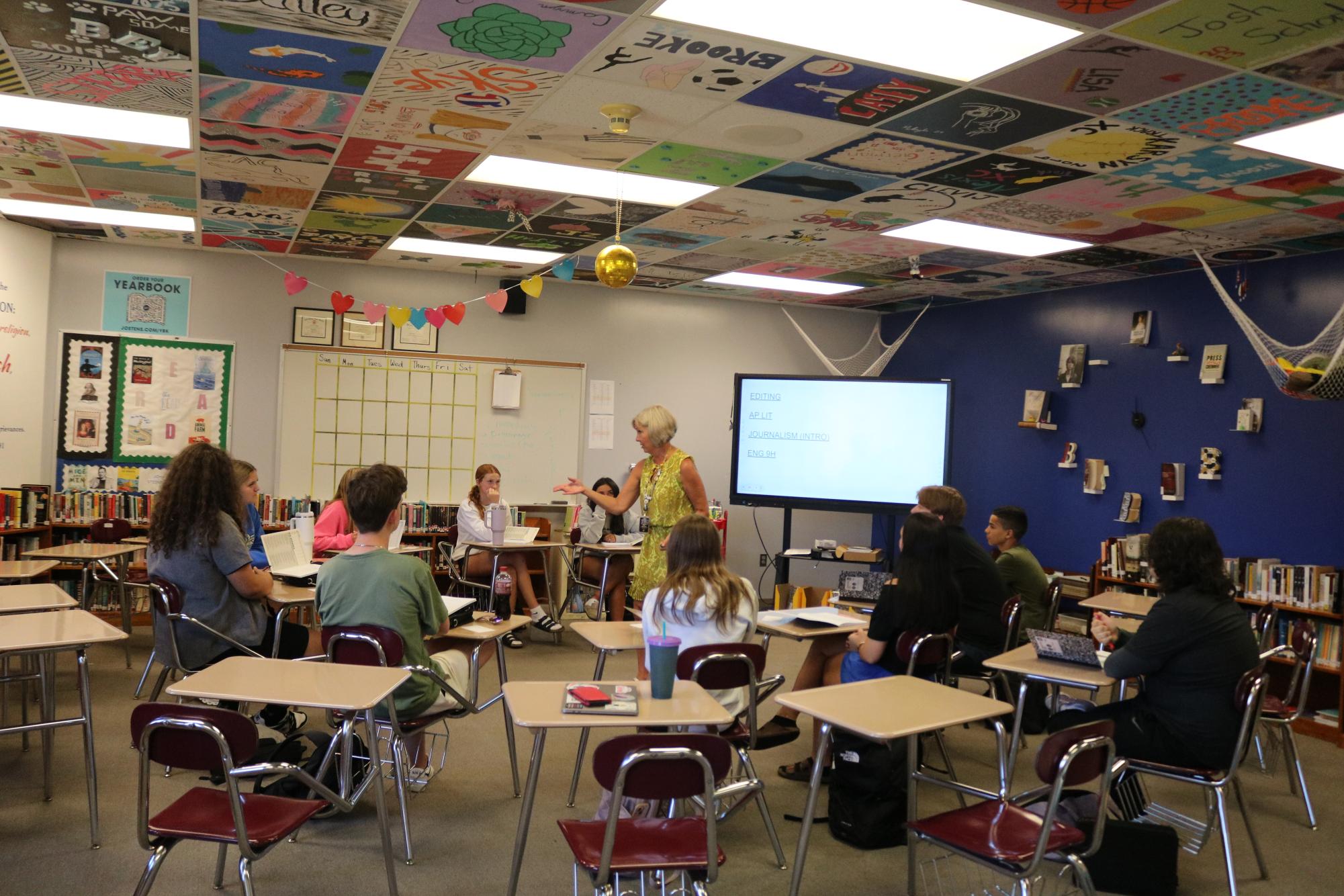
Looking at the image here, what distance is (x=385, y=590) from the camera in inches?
137

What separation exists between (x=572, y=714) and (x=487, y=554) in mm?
4871

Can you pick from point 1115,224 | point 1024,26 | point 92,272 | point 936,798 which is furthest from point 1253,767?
point 92,272

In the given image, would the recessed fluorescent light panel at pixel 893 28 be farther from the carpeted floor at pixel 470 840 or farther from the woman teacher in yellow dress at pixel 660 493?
the carpeted floor at pixel 470 840

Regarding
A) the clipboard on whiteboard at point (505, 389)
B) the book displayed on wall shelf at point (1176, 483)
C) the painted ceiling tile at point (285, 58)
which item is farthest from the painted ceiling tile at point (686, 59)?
the clipboard on whiteboard at point (505, 389)

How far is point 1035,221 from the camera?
18.6 ft

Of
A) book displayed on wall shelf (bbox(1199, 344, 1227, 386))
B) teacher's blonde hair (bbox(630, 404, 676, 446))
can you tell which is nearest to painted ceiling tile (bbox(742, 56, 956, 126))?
teacher's blonde hair (bbox(630, 404, 676, 446))

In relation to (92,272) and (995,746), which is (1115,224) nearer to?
(995,746)

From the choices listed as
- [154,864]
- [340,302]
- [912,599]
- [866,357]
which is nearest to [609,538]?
[340,302]

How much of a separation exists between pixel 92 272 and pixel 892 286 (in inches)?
243

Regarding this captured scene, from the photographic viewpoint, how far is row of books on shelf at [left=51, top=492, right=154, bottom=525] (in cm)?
722

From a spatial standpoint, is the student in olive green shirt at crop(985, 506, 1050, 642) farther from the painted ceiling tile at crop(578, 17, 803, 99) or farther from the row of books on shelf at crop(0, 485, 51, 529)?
the row of books on shelf at crop(0, 485, 51, 529)

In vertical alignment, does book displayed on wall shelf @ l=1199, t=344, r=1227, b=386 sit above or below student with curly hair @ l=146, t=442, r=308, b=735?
above

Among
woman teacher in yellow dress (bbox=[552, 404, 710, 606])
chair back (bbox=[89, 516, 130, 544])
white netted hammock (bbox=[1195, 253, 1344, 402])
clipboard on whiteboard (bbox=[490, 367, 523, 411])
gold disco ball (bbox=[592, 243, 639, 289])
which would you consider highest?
gold disco ball (bbox=[592, 243, 639, 289])

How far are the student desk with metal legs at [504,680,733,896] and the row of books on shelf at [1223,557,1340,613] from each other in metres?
3.95
